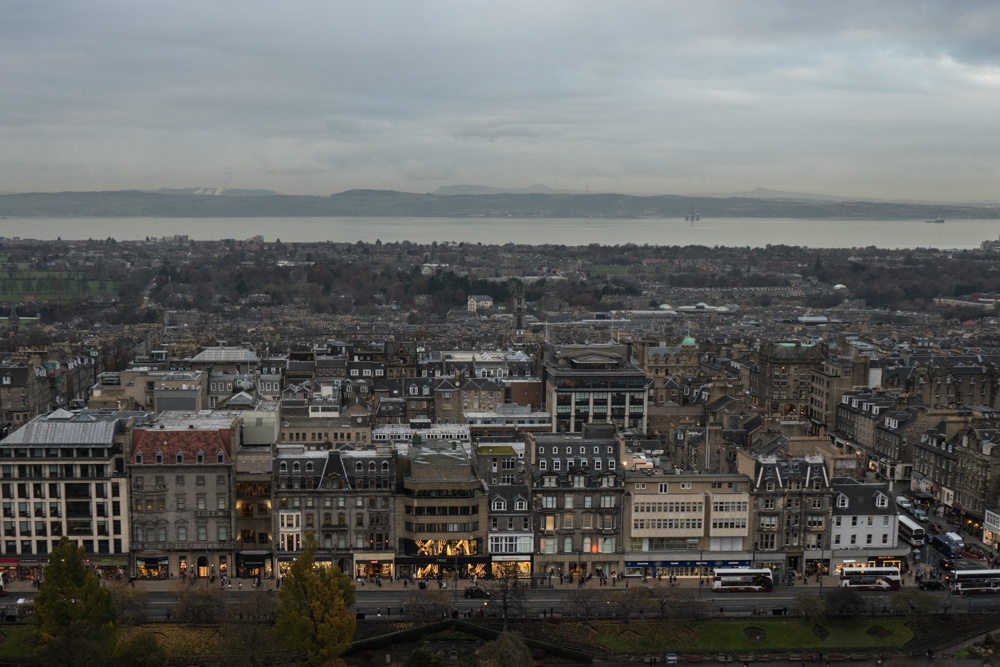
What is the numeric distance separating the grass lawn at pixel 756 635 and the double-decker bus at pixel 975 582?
4.37 meters

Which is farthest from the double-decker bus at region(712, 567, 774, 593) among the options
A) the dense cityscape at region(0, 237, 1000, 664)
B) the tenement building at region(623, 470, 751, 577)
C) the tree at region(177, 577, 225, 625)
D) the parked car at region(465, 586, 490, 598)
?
the tree at region(177, 577, 225, 625)

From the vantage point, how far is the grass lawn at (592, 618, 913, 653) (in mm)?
45750

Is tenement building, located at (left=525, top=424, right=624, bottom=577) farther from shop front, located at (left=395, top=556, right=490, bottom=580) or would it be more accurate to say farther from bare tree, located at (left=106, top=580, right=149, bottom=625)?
bare tree, located at (left=106, top=580, right=149, bottom=625)

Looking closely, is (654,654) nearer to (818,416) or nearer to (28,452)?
(28,452)

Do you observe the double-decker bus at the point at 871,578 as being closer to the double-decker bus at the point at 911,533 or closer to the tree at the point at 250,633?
the double-decker bus at the point at 911,533

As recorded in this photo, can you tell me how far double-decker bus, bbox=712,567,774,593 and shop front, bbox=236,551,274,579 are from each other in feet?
66.7

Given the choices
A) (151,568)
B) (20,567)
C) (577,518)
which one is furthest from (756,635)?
(20,567)

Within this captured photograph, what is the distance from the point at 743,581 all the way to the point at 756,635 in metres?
4.43

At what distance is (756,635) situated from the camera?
46.4 metres

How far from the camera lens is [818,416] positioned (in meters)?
87.1

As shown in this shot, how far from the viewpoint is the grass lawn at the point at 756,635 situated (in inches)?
1801

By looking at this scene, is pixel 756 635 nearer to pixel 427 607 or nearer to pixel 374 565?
pixel 427 607

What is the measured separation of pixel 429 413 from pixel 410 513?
82.7ft

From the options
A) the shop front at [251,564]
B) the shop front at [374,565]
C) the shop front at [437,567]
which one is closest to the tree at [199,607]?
the shop front at [251,564]
